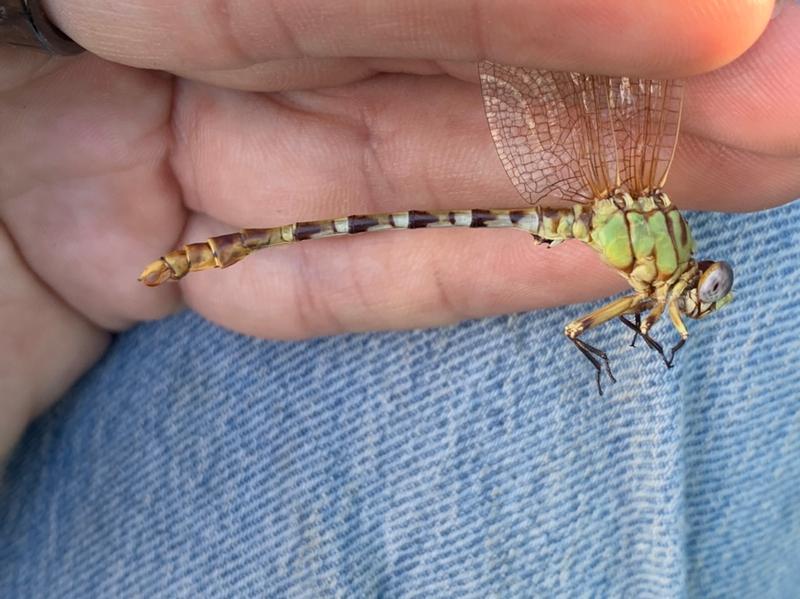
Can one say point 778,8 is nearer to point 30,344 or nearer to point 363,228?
point 363,228

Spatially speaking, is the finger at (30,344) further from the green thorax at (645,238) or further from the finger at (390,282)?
the green thorax at (645,238)

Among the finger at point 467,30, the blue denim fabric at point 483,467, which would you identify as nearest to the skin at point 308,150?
the finger at point 467,30

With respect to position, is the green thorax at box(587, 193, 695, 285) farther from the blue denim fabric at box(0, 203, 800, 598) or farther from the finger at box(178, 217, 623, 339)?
the blue denim fabric at box(0, 203, 800, 598)

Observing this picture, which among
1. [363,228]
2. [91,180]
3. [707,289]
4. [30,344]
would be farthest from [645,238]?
[30,344]

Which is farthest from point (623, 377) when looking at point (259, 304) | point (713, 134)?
point (259, 304)

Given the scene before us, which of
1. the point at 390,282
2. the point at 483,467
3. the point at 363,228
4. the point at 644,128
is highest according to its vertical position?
the point at 644,128
